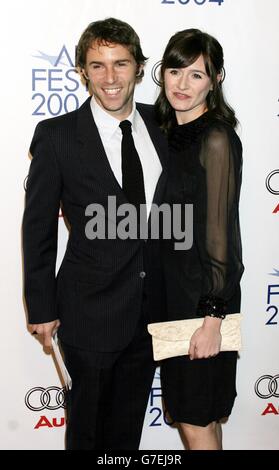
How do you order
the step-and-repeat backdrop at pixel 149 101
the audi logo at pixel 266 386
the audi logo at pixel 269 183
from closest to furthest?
the step-and-repeat backdrop at pixel 149 101, the audi logo at pixel 269 183, the audi logo at pixel 266 386

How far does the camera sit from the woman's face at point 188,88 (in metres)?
1.84

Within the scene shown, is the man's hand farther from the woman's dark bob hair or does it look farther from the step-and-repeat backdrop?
the woman's dark bob hair

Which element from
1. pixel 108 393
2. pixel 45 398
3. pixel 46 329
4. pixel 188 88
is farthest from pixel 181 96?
pixel 45 398

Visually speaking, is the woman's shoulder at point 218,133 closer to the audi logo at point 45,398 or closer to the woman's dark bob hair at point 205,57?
the woman's dark bob hair at point 205,57

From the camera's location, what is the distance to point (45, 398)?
8.09 feet

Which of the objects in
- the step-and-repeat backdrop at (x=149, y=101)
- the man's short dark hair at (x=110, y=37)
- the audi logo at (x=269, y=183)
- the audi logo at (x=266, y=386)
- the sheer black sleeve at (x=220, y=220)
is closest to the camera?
the sheer black sleeve at (x=220, y=220)

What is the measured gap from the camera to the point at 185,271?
6.21ft

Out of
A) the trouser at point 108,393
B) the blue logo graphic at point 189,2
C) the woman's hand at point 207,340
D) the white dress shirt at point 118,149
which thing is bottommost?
the trouser at point 108,393

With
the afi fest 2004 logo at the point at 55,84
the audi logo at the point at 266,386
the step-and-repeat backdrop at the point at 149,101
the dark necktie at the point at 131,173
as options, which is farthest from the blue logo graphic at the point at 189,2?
the audi logo at the point at 266,386

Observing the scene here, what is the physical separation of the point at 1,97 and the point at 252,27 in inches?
38.5

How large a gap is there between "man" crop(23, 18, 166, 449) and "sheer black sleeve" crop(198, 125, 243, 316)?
19cm

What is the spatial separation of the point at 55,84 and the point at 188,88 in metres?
0.60

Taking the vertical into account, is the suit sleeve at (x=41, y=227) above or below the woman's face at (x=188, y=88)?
below
